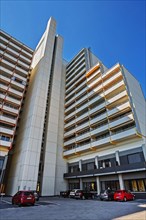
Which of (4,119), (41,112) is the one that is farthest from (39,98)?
(4,119)

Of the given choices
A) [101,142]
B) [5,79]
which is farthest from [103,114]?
[5,79]

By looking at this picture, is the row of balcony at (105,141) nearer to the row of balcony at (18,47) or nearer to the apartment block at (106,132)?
the apartment block at (106,132)

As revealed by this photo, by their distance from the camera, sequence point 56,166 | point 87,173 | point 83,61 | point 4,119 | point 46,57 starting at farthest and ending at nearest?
point 83,61 → point 46,57 → point 56,166 → point 4,119 → point 87,173

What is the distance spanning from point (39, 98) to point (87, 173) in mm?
20123

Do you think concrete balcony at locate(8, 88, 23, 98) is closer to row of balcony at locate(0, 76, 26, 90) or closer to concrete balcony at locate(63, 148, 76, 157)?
row of balcony at locate(0, 76, 26, 90)

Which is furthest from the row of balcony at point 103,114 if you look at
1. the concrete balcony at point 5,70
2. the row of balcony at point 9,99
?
the concrete balcony at point 5,70

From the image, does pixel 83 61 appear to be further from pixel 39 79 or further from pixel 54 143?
pixel 54 143

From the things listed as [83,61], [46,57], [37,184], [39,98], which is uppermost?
[83,61]

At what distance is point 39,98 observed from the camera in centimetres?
3678

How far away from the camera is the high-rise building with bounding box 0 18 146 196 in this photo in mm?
26656

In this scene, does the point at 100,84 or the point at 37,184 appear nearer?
the point at 37,184

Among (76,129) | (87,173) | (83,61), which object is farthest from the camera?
(83,61)

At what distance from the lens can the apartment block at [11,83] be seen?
3266 cm

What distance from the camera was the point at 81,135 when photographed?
36.1 m
